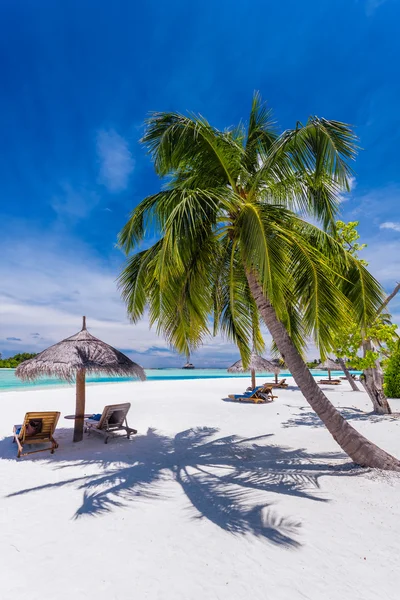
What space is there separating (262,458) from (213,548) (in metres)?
3.21

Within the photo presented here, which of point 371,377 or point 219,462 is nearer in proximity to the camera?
point 219,462

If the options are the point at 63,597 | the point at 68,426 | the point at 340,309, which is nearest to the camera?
the point at 63,597

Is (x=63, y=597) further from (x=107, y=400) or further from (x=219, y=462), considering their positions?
(x=107, y=400)

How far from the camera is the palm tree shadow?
3804 mm

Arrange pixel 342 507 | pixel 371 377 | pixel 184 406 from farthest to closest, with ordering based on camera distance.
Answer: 1. pixel 184 406
2. pixel 371 377
3. pixel 342 507

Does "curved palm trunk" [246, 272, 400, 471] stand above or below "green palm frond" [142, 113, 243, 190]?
below

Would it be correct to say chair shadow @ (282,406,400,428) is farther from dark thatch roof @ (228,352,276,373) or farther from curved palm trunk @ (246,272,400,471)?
dark thatch roof @ (228,352,276,373)

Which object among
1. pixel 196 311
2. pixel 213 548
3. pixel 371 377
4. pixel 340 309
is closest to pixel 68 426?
pixel 196 311

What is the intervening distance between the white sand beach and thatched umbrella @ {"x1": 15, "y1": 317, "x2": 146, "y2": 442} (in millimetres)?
1373

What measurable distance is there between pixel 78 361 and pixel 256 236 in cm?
458

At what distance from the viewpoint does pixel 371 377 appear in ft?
33.7

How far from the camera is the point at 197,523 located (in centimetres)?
363

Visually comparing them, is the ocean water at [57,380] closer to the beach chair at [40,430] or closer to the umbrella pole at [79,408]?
the umbrella pole at [79,408]

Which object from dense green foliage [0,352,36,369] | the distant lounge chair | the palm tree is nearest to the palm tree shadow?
the palm tree
